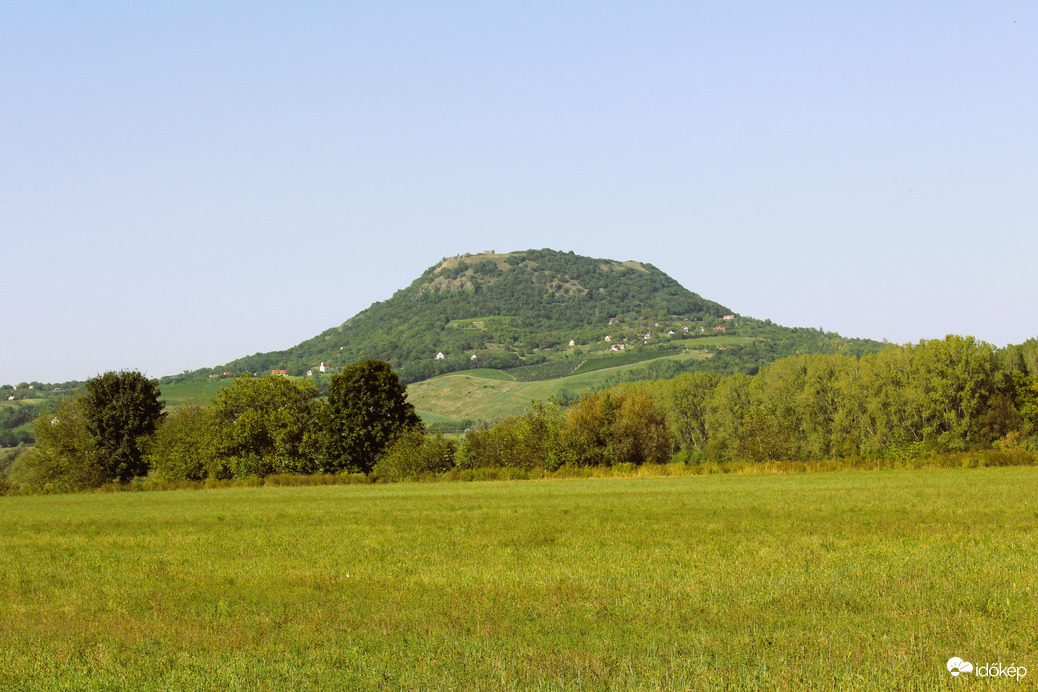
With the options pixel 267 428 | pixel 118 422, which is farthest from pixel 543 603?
pixel 118 422

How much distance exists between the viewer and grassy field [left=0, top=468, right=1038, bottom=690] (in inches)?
422

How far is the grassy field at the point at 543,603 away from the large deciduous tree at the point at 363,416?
5350 cm

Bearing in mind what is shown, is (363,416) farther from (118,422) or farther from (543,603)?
A: (543,603)

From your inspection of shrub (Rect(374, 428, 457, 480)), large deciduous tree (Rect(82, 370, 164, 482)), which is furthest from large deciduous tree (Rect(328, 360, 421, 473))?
large deciduous tree (Rect(82, 370, 164, 482))

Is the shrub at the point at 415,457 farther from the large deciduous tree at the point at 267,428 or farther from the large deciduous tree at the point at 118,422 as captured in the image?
the large deciduous tree at the point at 118,422

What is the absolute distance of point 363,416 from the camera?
83375 mm

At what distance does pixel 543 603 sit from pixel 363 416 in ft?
229

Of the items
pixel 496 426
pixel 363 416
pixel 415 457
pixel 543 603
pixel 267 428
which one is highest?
pixel 363 416

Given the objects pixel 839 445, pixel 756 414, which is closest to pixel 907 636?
pixel 756 414

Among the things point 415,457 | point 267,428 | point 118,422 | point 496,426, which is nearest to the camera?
point 415,457

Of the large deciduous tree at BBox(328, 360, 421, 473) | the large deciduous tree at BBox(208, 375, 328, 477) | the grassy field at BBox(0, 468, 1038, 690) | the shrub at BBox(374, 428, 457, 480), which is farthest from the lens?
the large deciduous tree at BBox(208, 375, 328, 477)

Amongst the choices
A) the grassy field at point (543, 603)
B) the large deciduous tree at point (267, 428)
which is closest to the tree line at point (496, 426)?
the large deciduous tree at point (267, 428)

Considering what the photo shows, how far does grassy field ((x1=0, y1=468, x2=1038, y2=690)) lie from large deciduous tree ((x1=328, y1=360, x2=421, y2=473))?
5350cm

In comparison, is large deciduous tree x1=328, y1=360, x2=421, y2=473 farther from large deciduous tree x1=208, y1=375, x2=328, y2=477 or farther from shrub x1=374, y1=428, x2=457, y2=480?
shrub x1=374, y1=428, x2=457, y2=480
